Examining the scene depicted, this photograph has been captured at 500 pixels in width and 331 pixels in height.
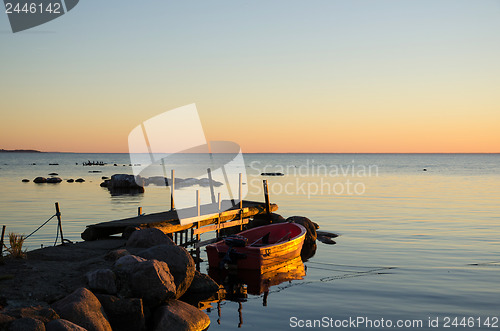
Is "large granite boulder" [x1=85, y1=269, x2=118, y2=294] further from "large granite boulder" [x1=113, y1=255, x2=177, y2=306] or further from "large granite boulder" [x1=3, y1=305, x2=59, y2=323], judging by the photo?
"large granite boulder" [x1=3, y1=305, x2=59, y2=323]

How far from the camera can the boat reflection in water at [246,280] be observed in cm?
1692

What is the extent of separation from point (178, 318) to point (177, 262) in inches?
83.7

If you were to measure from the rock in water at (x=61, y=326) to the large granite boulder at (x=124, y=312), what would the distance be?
6.54 ft

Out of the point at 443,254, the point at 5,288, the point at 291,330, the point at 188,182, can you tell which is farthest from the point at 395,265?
the point at 188,182

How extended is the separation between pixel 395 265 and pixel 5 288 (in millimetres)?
15680

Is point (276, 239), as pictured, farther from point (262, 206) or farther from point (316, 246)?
point (262, 206)

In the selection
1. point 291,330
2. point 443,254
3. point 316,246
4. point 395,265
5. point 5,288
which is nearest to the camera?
point 5,288

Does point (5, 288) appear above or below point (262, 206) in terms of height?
above

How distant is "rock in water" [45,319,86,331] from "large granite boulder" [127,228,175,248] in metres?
7.11

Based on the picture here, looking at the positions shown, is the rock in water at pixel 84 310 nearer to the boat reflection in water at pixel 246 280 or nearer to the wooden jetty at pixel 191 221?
the boat reflection in water at pixel 246 280

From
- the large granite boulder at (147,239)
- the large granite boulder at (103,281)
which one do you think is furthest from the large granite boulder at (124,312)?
the large granite boulder at (147,239)

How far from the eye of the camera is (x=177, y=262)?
47.4 feet

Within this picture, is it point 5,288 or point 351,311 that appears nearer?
point 5,288

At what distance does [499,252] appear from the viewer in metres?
24.6
